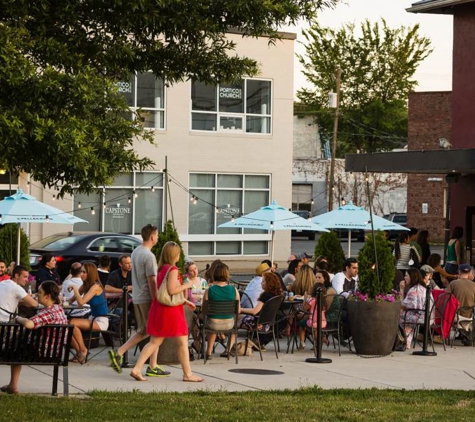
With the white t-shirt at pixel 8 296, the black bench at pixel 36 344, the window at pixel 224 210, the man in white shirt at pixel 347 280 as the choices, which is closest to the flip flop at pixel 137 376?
the black bench at pixel 36 344

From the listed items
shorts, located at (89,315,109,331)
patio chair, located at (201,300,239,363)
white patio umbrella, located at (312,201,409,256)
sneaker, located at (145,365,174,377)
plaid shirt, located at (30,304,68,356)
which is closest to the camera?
plaid shirt, located at (30,304,68,356)

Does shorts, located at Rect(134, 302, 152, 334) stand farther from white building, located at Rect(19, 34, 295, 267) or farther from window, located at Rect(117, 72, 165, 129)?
window, located at Rect(117, 72, 165, 129)

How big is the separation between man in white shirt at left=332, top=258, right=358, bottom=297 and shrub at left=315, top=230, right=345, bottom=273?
19.0 ft

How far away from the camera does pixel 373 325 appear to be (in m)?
16.1

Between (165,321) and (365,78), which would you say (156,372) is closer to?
(165,321)

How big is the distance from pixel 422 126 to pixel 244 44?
69.3ft

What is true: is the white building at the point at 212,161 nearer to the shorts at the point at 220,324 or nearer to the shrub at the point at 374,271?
the shrub at the point at 374,271

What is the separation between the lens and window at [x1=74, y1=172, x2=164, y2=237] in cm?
3631

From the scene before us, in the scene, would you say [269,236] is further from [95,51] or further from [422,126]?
[95,51]

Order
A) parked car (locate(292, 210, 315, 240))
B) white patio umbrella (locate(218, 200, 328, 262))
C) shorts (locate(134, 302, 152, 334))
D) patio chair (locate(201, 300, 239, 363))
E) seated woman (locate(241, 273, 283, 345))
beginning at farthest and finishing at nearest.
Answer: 1. parked car (locate(292, 210, 315, 240))
2. white patio umbrella (locate(218, 200, 328, 262))
3. seated woman (locate(241, 273, 283, 345))
4. patio chair (locate(201, 300, 239, 363))
5. shorts (locate(134, 302, 152, 334))

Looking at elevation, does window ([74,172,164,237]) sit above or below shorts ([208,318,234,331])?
above

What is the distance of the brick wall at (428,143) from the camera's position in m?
56.8

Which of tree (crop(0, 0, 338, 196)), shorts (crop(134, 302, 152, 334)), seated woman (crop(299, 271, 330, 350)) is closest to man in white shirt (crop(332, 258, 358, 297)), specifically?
seated woman (crop(299, 271, 330, 350))

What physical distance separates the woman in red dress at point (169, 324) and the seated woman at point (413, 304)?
5037 millimetres
